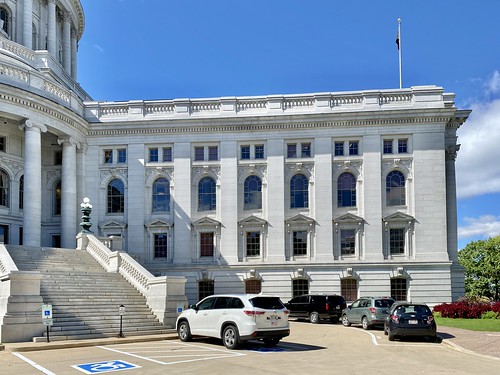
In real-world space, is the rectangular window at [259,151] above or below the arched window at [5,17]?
below

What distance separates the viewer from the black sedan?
22844mm

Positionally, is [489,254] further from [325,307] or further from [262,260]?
[325,307]

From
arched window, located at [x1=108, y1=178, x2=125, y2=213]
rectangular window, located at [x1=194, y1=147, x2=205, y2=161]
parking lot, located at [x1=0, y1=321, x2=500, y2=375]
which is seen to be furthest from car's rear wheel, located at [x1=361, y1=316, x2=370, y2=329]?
arched window, located at [x1=108, y1=178, x2=125, y2=213]

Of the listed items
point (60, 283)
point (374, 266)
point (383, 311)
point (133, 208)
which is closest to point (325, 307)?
point (383, 311)

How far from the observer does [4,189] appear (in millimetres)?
42375

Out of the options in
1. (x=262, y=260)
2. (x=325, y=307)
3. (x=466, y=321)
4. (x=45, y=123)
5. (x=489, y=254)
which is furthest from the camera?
(x=489, y=254)

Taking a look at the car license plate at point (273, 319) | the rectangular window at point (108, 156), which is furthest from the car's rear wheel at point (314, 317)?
the rectangular window at point (108, 156)

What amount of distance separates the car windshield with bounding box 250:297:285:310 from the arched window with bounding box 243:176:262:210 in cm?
2290

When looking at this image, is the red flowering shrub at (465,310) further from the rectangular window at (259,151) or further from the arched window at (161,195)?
the arched window at (161,195)

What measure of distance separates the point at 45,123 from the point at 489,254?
73.9 m

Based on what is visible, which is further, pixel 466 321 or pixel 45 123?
pixel 45 123

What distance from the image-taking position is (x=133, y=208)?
44375 mm

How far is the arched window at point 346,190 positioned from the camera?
4316 cm

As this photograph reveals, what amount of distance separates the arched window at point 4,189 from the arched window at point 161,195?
10299 mm
